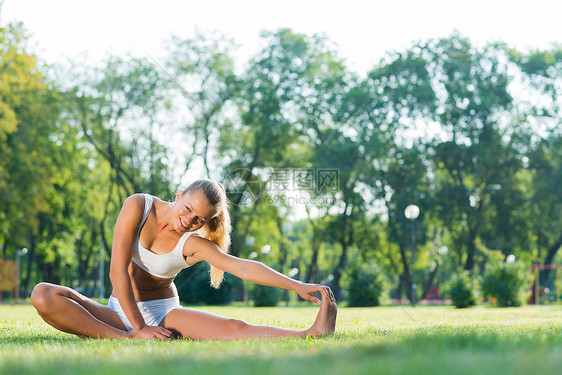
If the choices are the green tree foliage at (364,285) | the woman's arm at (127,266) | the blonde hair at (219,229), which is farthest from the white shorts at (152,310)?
the green tree foliage at (364,285)

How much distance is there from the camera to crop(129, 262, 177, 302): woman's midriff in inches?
182

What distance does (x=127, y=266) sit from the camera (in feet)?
14.3

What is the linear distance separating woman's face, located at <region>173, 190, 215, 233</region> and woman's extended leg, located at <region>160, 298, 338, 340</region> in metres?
0.74

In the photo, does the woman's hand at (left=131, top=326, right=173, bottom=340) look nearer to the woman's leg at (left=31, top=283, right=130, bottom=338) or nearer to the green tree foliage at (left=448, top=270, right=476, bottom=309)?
the woman's leg at (left=31, top=283, right=130, bottom=338)

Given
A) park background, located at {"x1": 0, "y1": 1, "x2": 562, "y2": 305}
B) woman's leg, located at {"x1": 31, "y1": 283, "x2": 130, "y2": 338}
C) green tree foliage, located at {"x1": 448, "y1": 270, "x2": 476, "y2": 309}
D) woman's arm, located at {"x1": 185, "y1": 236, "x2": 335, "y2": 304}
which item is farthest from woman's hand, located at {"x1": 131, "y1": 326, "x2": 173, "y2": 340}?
park background, located at {"x1": 0, "y1": 1, "x2": 562, "y2": 305}

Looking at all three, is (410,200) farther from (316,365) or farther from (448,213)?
(316,365)

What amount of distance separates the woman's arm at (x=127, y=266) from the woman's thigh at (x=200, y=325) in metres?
0.30

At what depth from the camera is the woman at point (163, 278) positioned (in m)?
4.27

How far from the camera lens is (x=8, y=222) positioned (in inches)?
1035

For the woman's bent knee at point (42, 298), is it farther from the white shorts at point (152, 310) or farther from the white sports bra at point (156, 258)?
the white sports bra at point (156, 258)

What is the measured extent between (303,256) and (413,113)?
81.4ft

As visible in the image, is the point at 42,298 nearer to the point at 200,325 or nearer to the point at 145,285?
the point at 145,285

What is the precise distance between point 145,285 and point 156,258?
11.5 inches

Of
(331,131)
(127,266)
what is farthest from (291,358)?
(331,131)
